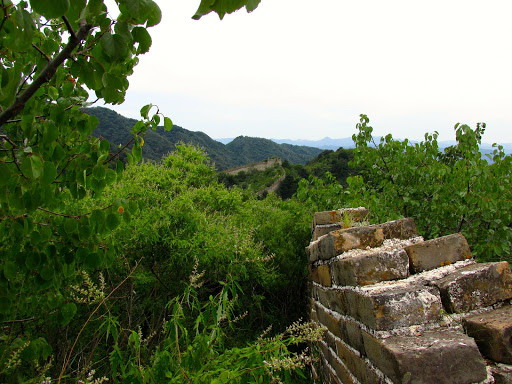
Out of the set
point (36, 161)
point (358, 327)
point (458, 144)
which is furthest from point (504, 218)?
point (36, 161)

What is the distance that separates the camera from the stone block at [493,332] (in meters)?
1.45

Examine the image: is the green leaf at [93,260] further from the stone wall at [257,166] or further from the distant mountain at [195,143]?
the stone wall at [257,166]

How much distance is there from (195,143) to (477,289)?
125 ft


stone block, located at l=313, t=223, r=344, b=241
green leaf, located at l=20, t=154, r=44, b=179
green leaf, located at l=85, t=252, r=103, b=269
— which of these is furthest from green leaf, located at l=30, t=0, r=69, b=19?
stone block, located at l=313, t=223, r=344, b=241

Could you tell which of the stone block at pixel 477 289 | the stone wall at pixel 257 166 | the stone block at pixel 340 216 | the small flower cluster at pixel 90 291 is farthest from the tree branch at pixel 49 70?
the stone wall at pixel 257 166

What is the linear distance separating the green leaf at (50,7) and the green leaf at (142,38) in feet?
0.94

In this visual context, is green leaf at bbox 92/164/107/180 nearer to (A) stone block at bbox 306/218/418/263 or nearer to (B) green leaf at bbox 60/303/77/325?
(B) green leaf at bbox 60/303/77/325

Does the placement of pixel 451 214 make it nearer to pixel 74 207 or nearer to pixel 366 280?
pixel 366 280

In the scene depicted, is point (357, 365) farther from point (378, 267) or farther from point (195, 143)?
point (195, 143)

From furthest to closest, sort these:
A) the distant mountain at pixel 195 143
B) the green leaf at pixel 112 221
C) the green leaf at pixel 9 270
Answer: the distant mountain at pixel 195 143, the green leaf at pixel 9 270, the green leaf at pixel 112 221

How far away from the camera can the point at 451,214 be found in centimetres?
372

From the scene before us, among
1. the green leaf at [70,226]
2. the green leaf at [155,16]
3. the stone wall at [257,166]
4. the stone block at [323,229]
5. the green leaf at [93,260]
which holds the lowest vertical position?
the stone block at [323,229]

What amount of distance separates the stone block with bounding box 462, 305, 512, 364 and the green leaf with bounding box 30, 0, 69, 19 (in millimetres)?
2012

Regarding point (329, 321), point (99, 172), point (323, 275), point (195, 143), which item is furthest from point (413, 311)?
point (195, 143)
